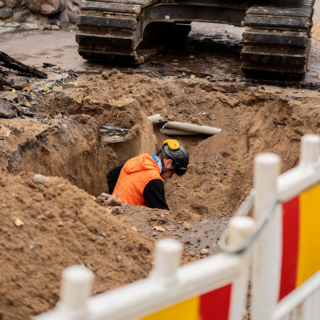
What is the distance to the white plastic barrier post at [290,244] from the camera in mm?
1396

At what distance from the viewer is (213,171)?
583 cm

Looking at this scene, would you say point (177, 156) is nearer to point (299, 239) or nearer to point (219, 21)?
point (299, 239)

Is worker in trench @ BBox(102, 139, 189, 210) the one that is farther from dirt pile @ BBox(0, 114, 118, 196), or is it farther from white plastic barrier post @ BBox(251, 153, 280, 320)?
white plastic barrier post @ BBox(251, 153, 280, 320)

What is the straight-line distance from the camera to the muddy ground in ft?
7.20

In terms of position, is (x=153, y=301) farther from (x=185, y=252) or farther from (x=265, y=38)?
(x=265, y=38)

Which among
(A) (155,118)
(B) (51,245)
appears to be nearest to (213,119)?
(A) (155,118)

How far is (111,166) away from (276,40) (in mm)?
3723

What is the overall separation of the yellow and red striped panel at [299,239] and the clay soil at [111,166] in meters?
0.97

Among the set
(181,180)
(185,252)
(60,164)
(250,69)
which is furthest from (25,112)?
(250,69)

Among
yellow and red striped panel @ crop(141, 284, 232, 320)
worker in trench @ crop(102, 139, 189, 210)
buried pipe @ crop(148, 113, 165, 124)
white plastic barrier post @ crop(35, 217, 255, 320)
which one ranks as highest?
white plastic barrier post @ crop(35, 217, 255, 320)

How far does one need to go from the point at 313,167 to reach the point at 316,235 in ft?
1.08

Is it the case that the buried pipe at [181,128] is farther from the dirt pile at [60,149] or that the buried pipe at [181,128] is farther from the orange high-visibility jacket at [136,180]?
the orange high-visibility jacket at [136,180]

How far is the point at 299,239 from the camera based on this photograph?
5.30 ft

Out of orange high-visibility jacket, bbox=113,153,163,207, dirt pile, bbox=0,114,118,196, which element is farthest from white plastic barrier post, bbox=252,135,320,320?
dirt pile, bbox=0,114,118,196
